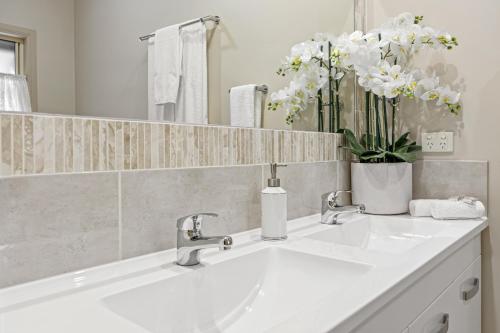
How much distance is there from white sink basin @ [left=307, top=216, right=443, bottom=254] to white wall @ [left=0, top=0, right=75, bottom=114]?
83 cm

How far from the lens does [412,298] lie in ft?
2.67

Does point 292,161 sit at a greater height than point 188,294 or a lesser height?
greater

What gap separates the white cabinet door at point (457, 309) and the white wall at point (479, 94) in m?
0.09

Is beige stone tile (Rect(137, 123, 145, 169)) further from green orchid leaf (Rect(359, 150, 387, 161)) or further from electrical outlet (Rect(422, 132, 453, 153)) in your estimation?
electrical outlet (Rect(422, 132, 453, 153))

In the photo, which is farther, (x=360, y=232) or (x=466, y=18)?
(x=466, y=18)

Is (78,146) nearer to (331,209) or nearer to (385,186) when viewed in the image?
(331,209)

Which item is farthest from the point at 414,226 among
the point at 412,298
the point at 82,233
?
the point at 82,233

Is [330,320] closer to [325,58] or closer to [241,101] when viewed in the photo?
[241,101]

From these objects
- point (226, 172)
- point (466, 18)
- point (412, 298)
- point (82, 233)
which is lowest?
point (412, 298)

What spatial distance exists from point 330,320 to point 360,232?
874mm

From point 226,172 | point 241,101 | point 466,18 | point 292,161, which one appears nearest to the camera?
point 226,172

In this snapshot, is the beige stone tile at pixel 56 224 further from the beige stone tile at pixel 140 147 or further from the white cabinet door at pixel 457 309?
the white cabinet door at pixel 457 309

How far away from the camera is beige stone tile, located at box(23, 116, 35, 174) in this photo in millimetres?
687

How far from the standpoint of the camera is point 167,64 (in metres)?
0.99
